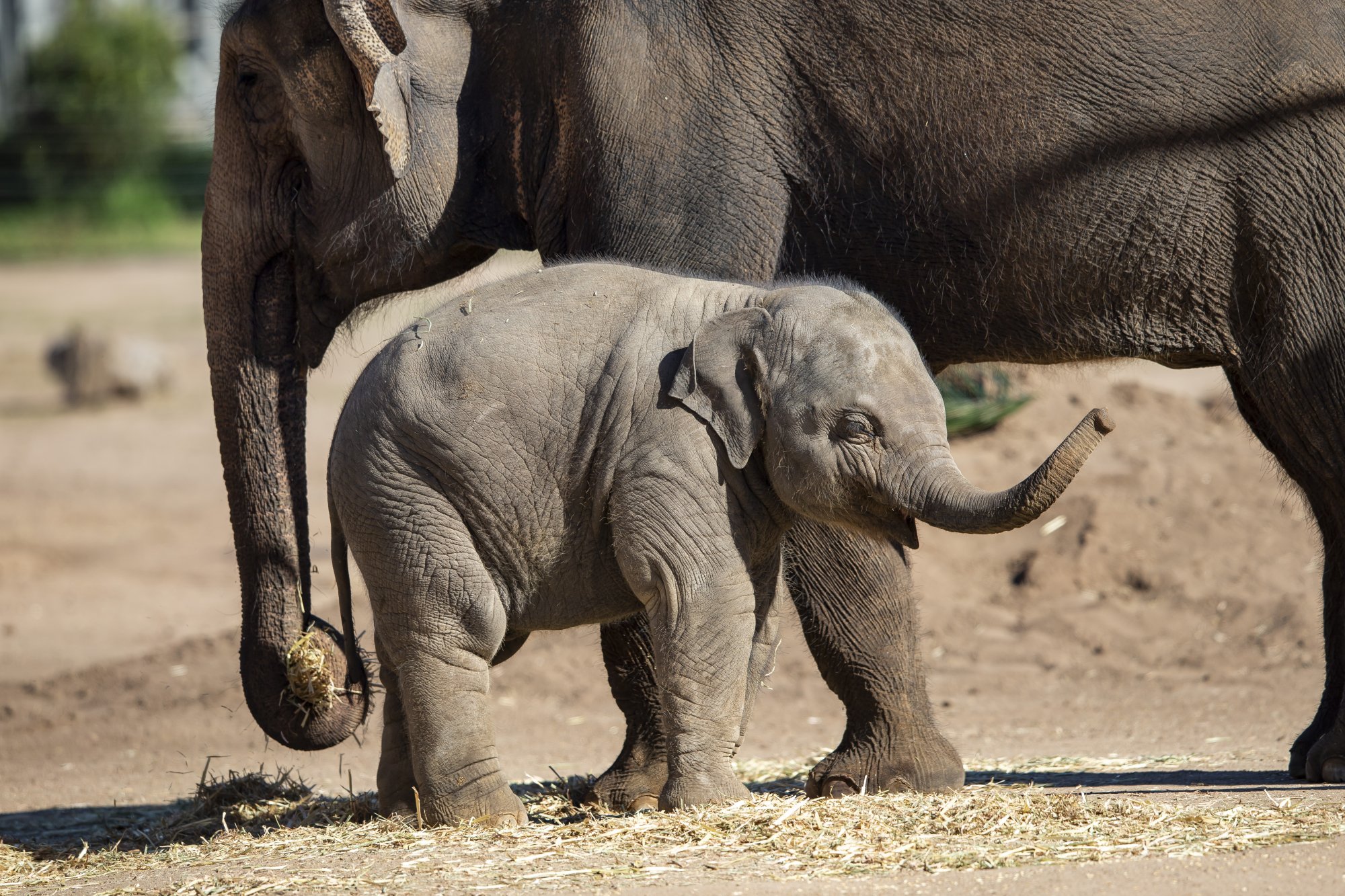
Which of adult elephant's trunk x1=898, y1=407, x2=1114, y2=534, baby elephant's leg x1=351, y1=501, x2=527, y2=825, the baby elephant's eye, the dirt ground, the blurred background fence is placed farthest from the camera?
the blurred background fence

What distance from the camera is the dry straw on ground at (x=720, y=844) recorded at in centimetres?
366

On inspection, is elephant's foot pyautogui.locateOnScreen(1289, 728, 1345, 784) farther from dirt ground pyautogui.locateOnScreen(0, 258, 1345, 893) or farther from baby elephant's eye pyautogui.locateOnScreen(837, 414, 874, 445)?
baby elephant's eye pyautogui.locateOnScreen(837, 414, 874, 445)

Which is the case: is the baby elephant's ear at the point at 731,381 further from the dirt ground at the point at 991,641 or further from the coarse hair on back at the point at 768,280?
the dirt ground at the point at 991,641

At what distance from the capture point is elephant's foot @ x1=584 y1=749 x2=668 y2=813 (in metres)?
4.78

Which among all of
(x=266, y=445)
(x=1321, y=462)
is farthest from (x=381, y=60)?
(x=1321, y=462)

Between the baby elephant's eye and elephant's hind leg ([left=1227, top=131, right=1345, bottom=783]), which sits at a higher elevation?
elephant's hind leg ([left=1227, top=131, right=1345, bottom=783])

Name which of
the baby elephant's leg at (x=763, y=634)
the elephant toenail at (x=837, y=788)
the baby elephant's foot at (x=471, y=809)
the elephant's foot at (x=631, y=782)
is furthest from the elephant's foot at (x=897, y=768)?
the baby elephant's foot at (x=471, y=809)

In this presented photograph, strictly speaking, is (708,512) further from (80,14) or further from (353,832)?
(80,14)

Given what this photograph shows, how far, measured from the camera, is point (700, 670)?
13.1ft

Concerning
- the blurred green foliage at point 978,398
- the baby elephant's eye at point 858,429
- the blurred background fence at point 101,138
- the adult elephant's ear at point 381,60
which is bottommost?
the baby elephant's eye at point 858,429

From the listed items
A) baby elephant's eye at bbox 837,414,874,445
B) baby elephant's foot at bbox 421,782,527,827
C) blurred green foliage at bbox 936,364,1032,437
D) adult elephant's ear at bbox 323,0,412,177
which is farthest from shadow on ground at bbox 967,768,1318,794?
blurred green foliage at bbox 936,364,1032,437

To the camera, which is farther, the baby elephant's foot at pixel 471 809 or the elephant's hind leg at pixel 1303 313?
the elephant's hind leg at pixel 1303 313

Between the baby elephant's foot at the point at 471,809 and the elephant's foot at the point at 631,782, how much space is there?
633 millimetres

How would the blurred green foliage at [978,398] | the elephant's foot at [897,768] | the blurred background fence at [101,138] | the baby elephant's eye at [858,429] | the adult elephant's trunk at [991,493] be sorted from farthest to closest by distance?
the blurred background fence at [101,138]
the blurred green foliage at [978,398]
the elephant's foot at [897,768]
the baby elephant's eye at [858,429]
the adult elephant's trunk at [991,493]
